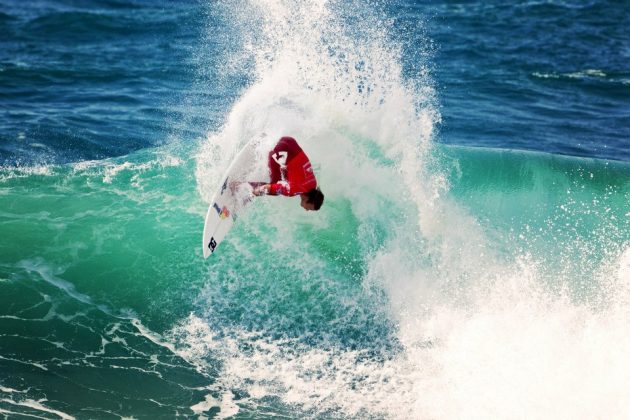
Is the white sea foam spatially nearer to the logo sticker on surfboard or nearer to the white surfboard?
the white surfboard

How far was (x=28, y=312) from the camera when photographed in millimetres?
10555

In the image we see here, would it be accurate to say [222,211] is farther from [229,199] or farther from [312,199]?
[312,199]

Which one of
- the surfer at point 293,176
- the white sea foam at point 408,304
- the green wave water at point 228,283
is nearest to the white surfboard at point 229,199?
the surfer at point 293,176

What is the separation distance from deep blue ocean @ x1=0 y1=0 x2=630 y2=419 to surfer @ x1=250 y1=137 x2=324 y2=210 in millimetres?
1479

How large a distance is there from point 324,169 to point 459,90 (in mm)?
9854

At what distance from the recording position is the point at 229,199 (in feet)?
35.3

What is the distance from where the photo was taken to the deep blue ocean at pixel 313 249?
9.41 metres

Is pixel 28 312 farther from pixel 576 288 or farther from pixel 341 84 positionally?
pixel 576 288

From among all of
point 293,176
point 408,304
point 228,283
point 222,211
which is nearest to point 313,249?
point 228,283

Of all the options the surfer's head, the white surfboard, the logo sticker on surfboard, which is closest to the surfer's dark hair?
the surfer's head

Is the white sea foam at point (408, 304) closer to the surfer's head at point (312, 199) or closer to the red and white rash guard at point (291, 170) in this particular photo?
the red and white rash guard at point (291, 170)

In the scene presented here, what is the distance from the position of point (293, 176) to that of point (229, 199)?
4.30 ft

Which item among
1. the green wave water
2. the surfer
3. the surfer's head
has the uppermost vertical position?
the surfer

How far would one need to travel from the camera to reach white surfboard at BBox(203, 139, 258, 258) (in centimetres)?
1029
